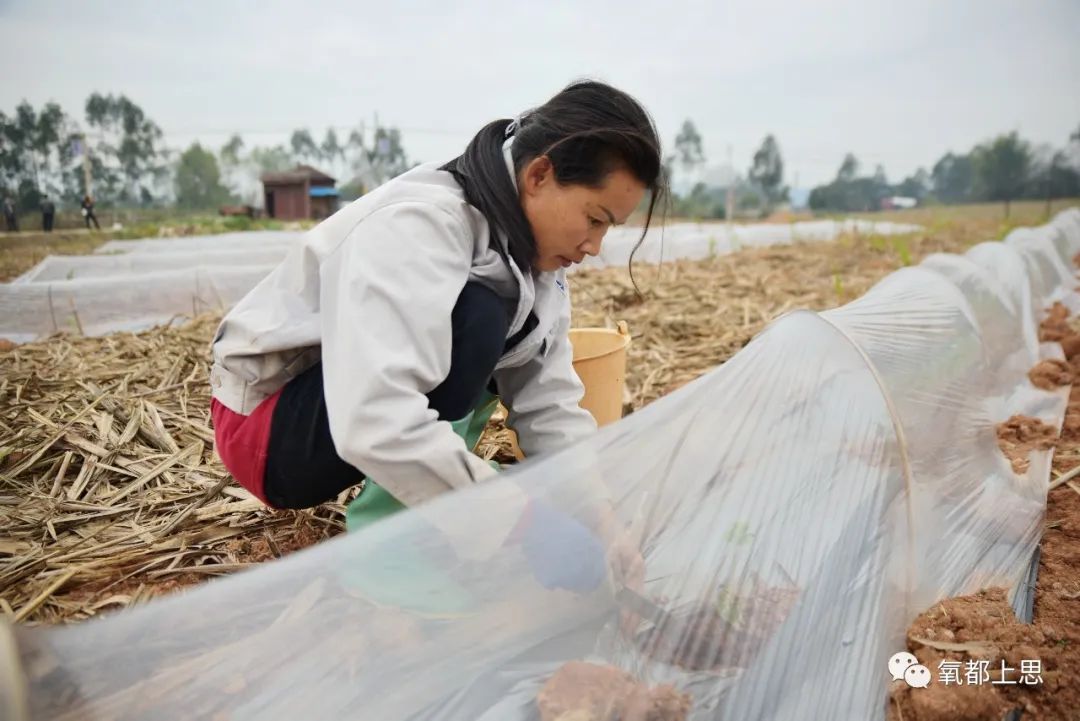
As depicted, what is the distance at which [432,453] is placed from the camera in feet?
3.01

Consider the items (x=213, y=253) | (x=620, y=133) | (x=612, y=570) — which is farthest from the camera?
(x=213, y=253)

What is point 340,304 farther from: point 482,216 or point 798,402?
point 798,402

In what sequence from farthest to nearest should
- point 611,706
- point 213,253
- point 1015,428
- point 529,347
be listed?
point 213,253 < point 1015,428 < point 529,347 < point 611,706

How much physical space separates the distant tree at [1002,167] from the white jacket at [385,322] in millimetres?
19646

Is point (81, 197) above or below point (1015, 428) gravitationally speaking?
above

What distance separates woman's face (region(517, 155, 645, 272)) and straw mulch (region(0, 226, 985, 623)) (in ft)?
2.95

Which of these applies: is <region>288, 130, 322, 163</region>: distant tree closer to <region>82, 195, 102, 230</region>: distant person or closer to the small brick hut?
the small brick hut

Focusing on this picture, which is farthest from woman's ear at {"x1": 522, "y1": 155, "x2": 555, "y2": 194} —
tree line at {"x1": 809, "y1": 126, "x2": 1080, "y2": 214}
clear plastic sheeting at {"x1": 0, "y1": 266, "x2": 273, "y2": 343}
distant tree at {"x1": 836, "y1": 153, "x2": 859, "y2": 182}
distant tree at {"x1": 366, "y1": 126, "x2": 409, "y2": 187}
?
distant tree at {"x1": 836, "y1": 153, "x2": 859, "y2": 182}

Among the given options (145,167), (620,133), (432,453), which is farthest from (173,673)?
(145,167)

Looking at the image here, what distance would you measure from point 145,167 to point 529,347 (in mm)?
15909

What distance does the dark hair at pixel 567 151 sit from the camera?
3.46ft

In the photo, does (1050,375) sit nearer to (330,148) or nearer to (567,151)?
(567,151)

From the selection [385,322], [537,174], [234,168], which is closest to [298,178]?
[234,168]

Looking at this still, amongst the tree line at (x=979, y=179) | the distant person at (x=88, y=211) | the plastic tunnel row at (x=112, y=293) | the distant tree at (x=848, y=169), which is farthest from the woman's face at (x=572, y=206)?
the distant tree at (x=848, y=169)
